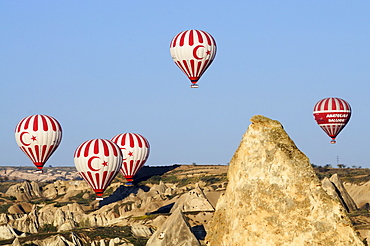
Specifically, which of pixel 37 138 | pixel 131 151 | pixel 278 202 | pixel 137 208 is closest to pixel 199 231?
pixel 37 138

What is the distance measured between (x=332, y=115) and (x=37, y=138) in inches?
1416

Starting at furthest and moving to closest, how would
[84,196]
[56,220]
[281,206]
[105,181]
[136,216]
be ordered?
→ [84,196], [56,220], [136,216], [105,181], [281,206]

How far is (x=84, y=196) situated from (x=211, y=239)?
4596 inches

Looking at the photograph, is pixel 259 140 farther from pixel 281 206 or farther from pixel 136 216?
pixel 136 216

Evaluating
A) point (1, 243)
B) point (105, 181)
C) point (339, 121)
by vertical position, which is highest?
point (339, 121)

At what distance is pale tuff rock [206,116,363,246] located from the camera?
1458 centimetres

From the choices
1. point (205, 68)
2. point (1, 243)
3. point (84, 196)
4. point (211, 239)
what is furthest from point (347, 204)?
point (211, 239)

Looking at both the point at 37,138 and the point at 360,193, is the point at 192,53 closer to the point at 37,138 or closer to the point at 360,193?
the point at 37,138

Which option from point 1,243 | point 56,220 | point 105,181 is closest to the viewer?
point 1,243

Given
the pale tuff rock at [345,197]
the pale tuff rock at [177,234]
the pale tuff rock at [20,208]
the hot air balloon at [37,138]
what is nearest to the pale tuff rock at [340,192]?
the pale tuff rock at [345,197]

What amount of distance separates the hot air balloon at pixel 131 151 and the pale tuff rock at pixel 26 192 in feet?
85.5

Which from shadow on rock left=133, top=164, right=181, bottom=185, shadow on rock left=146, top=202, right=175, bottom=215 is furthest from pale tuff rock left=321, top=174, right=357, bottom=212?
shadow on rock left=133, top=164, right=181, bottom=185

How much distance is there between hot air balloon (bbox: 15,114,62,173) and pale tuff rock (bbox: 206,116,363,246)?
84.7m

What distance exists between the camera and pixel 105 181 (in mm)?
92500
